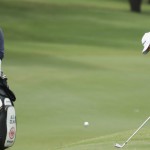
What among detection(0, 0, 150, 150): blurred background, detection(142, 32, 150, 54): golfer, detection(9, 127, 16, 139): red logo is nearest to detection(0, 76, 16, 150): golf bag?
detection(9, 127, 16, 139): red logo

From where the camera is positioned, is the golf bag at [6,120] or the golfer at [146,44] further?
the golfer at [146,44]

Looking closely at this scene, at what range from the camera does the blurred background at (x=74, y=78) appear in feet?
38.2

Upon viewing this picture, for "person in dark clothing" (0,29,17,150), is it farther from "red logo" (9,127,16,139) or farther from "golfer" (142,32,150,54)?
"golfer" (142,32,150,54)

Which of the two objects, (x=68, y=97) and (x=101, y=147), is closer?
(x=101, y=147)

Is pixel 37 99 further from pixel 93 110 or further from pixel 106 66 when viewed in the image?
pixel 106 66

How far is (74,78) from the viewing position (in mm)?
17891

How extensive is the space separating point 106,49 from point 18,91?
12.0 meters

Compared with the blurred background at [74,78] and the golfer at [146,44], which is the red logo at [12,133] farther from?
the golfer at [146,44]

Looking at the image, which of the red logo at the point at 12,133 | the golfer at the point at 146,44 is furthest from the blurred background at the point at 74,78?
the red logo at the point at 12,133

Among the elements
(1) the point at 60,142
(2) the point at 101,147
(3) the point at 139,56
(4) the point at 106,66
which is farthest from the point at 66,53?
(2) the point at 101,147

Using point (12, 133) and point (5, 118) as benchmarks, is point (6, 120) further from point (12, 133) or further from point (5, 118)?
point (12, 133)

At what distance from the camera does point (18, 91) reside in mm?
15586

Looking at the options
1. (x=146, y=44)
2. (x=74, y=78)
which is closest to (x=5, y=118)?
(x=146, y=44)

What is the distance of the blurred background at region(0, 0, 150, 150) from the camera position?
38.2 ft
